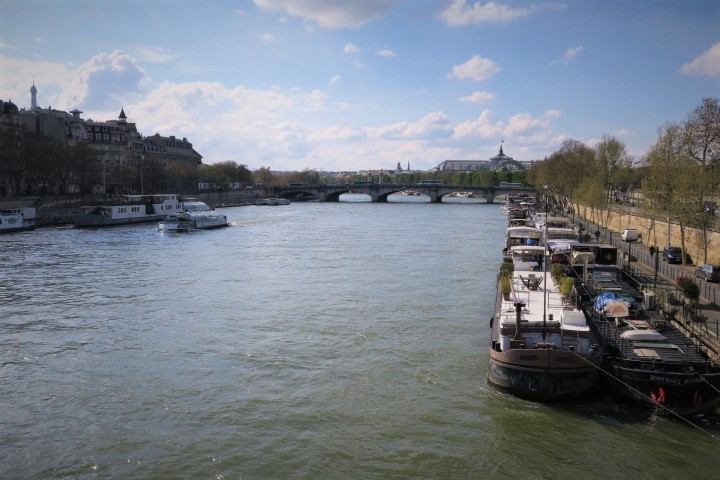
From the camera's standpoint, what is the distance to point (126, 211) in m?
72.4

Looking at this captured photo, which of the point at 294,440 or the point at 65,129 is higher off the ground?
the point at 65,129

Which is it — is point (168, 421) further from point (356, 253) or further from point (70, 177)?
point (70, 177)

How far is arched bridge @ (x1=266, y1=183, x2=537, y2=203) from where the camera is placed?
121750mm

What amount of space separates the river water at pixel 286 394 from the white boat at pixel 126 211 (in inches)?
1399

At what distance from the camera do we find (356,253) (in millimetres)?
43406

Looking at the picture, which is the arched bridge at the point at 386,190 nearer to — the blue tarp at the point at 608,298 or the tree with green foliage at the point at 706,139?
the tree with green foliage at the point at 706,139

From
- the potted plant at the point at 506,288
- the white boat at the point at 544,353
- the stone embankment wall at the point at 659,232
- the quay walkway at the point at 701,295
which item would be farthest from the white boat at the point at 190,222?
the white boat at the point at 544,353

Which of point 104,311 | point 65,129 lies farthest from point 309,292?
point 65,129

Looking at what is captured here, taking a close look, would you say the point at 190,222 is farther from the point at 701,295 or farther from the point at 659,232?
the point at 701,295

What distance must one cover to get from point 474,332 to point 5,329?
52.8ft

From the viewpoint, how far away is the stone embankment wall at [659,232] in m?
32.2

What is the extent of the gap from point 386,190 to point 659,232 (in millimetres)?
90443

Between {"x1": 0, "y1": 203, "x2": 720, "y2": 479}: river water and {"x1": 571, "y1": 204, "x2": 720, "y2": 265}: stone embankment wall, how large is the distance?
448 inches

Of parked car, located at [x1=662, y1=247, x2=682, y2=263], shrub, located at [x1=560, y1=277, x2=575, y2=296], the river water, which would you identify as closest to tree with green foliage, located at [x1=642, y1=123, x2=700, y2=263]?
parked car, located at [x1=662, y1=247, x2=682, y2=263]
